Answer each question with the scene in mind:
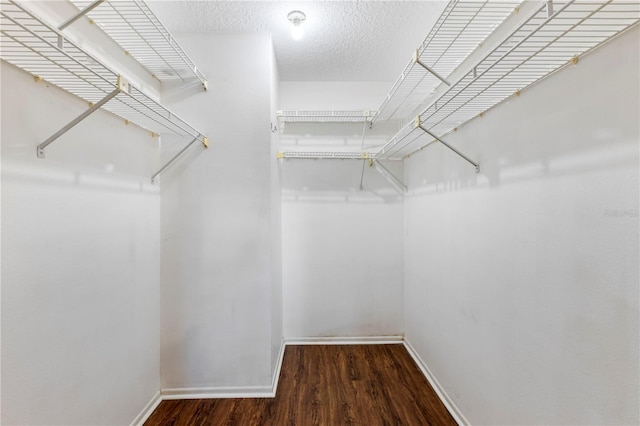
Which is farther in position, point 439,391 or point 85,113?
point 439,391

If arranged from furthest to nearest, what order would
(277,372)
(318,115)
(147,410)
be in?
(318,115) → (277,372) → (147,410)

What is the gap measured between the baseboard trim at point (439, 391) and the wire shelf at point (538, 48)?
1852mm

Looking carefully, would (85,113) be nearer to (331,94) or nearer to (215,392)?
(215,392)

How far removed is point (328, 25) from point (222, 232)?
1641 millimetres

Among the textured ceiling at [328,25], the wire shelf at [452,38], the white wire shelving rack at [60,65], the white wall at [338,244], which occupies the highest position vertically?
the textured ceiling at [328,25]

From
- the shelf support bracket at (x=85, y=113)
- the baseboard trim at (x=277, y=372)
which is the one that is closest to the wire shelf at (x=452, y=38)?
the shelf support bracket at (x=85, y=113)

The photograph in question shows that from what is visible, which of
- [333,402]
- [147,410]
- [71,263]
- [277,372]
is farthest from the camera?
[277,372]

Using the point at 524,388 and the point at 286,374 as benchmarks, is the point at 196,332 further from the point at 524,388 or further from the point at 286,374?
the point at 524,388

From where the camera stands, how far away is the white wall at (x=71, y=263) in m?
1.03

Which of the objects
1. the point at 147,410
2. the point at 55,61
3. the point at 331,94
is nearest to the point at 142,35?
the point at 55,61

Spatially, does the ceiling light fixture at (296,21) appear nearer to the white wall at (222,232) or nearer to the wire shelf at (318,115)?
the white wall at (222,232)

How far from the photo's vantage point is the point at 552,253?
108 cm

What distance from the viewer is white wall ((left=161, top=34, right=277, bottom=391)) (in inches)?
78.4

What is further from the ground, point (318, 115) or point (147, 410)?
point (318, 115)
